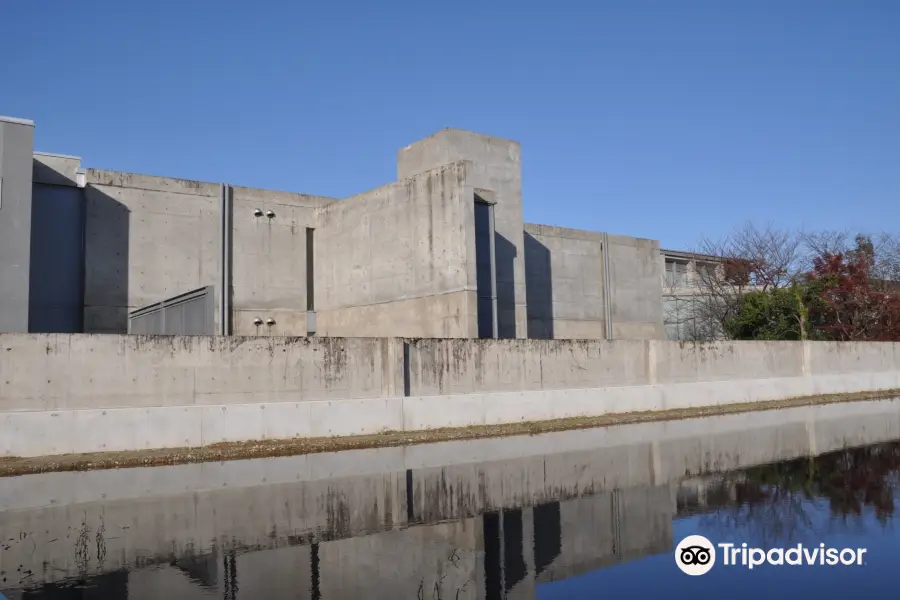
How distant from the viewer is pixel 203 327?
21922 mm

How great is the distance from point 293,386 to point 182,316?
252 inches

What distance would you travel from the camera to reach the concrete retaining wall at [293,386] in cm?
1697

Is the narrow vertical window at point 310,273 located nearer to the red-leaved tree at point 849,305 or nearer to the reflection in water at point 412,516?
the reflection in water at point 412,516

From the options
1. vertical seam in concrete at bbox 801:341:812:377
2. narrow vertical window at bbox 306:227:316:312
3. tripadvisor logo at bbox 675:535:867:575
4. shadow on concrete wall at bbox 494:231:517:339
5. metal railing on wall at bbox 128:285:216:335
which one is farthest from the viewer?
vertical seam in concrete at bbox 801:341:812:377

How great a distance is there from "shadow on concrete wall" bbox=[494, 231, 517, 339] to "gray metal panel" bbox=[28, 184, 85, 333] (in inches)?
643

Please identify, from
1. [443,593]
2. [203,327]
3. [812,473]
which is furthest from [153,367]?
[812,473]

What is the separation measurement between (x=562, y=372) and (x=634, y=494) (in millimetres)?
12971

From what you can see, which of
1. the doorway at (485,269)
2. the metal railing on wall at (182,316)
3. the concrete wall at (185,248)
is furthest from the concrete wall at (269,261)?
the doorway at (485,269)

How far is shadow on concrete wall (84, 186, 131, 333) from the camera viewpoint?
94.1 feet

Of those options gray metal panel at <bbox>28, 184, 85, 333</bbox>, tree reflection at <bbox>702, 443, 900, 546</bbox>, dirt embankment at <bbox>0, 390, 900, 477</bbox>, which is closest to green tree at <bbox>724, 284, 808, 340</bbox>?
dirt embankment at <bbox>0, 390, 900, 477</bbox>

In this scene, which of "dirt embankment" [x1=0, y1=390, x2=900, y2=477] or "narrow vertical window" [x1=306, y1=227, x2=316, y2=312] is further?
"narrow vertical window" [x1=306, y1=227, x2=316, y2=312]

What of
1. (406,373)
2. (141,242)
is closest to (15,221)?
(141,242)

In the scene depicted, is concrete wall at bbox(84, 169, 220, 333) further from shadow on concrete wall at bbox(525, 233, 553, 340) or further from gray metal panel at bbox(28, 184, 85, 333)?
shadow on concrete wall at bbox(525, 233, 553, 340)

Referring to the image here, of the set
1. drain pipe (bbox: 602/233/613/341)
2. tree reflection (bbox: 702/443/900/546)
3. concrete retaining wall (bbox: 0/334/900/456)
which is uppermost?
drain pipe (bbox: 602/233/613/341)
